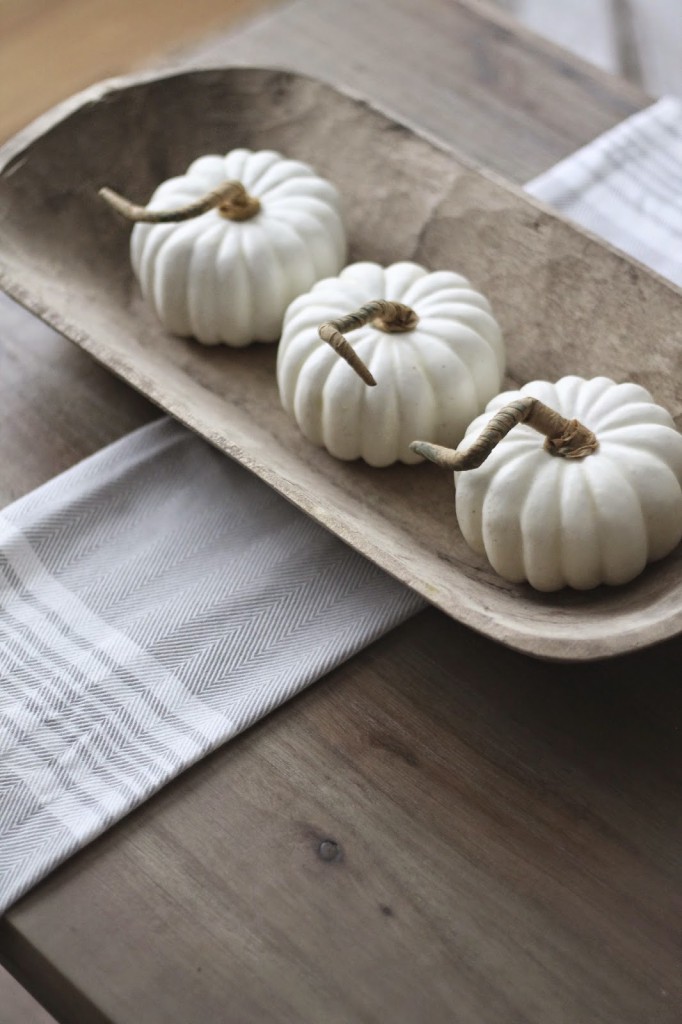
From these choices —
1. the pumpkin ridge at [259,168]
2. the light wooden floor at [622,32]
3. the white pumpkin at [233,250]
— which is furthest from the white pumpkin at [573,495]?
the light wooden floor at [622,32]

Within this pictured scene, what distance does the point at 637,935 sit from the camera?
727 millimetres

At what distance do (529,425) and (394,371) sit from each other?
0.47 ft

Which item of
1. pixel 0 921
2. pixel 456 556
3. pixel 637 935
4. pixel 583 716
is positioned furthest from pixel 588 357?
pixel 0 921

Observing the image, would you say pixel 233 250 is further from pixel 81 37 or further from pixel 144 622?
pixel 81 37

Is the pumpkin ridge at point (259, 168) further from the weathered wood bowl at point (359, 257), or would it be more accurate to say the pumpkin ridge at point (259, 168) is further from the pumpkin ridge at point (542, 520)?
the pumpkin ridge at point (542, 520)

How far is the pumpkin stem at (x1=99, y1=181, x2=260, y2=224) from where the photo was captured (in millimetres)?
1024

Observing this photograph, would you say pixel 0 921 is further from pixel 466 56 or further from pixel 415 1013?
pixel 466 56

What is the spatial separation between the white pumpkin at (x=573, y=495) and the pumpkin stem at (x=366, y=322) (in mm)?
100

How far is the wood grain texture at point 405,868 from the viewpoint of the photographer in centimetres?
71

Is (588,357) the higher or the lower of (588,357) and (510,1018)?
the higher

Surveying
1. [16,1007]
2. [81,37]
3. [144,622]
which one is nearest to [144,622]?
[144,622]

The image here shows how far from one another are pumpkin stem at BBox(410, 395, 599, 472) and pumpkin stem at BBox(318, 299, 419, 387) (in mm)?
96

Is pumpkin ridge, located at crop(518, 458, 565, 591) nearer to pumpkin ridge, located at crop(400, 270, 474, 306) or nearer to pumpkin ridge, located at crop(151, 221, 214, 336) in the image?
pumpkin ridge, located at crop(400, 270, 474, 306)

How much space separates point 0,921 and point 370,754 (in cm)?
26
